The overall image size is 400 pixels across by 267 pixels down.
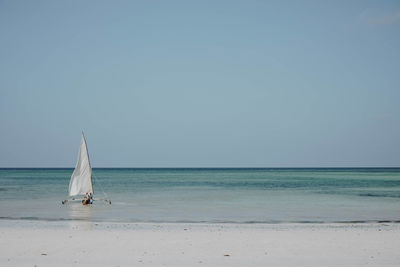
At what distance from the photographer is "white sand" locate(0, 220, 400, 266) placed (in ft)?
38.0

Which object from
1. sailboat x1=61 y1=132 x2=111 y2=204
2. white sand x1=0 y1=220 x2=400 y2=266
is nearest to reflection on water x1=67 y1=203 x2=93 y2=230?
white sand x1=0 y1=220 x2=400 y2=266

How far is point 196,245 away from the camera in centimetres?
1405

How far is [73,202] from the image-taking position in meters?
35.0

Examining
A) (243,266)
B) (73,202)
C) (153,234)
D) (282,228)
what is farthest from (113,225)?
(73,202)

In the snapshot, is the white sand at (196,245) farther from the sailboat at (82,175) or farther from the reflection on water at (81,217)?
the sailboat at (82,175)

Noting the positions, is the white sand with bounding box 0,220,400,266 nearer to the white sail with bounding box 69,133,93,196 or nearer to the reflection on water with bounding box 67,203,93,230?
the reflection on water with bounding box 67,203,93,230

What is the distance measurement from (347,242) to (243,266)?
5.60 metres

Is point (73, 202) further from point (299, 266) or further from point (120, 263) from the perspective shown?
point (299, 266)

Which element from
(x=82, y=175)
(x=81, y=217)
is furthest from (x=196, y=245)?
(x=82, y=175)

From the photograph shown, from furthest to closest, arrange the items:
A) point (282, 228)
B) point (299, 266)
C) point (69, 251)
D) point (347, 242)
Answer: point (282, 228)
point (347, 242)
point (69, 251)
point (299, 266)

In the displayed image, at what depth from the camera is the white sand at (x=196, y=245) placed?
11.6 meters

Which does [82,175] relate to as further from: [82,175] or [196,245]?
[196,245]

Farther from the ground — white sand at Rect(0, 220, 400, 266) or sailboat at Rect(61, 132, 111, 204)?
sailboat at Rect(61, 132, 111, 204)

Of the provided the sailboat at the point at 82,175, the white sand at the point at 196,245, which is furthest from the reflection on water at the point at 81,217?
the sailboat at the point at 82,175
